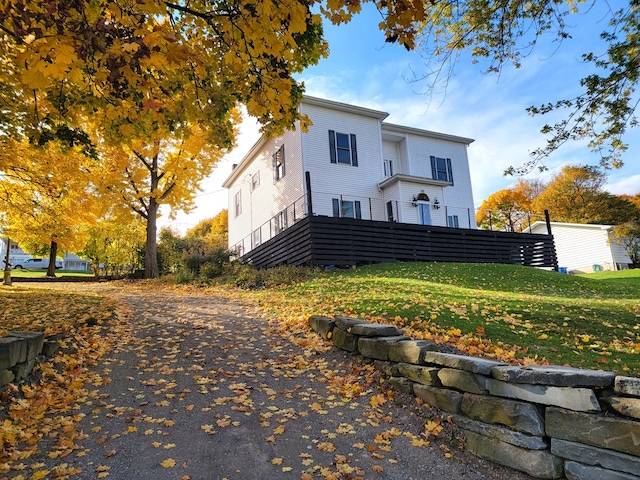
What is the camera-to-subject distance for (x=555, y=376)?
3.21 metres

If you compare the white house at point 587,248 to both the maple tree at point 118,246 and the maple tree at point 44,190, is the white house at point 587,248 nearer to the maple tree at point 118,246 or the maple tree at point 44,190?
the maple tree at point 44,190

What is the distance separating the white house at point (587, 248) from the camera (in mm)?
28141

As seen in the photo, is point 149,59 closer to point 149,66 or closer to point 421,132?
point 149,66

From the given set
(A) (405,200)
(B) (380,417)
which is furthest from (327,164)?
(B) (380,417)

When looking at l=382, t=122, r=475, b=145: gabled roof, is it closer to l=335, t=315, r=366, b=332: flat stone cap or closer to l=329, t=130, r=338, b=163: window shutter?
l=329, t=130, r=338, b=163: window shutter

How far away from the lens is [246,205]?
24203mm

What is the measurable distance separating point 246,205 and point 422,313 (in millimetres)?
18929

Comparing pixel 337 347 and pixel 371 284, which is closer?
pixel 337 347

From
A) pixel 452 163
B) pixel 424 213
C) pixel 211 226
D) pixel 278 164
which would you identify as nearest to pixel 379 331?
pixel 424 213

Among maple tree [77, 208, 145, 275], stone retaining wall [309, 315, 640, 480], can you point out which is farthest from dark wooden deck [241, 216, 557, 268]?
maple tree [77, 208, 145, 275]

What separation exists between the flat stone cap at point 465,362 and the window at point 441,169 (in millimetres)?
18130

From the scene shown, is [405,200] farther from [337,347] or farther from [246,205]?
[337,347]

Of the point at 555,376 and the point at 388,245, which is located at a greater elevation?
the point at 388,245

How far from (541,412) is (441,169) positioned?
1957 cm
